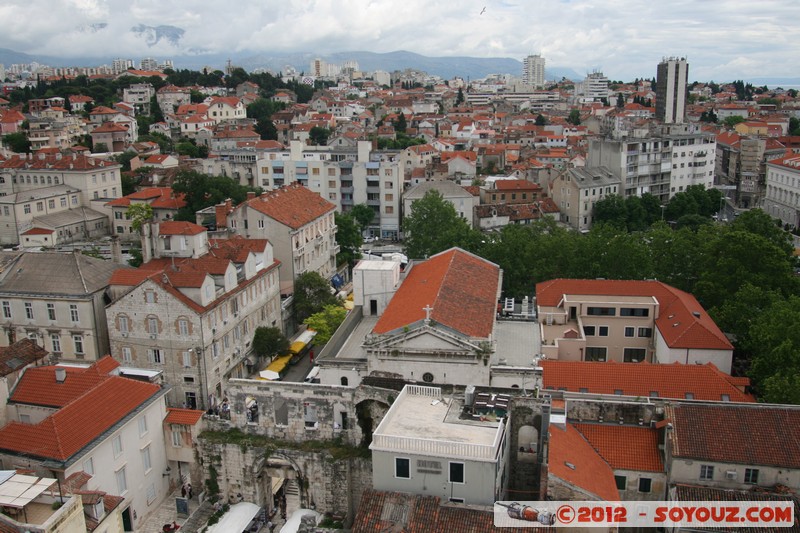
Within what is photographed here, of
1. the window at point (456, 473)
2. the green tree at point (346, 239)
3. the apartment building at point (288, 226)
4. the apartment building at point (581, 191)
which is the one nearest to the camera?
the window at point (456, 473)

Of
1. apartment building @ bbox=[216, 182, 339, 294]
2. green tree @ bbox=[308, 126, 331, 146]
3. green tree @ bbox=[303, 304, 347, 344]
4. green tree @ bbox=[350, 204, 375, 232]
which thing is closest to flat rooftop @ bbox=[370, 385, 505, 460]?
green tree @ bbox=[303, 304, 347, 344]

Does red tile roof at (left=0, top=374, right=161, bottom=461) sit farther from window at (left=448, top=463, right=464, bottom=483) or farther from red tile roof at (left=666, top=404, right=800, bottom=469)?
red tile roof at (left=666, top=404, right=800, bottom=469)

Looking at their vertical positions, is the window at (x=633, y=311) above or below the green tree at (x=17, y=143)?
below

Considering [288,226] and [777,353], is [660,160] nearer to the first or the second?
[288,226]

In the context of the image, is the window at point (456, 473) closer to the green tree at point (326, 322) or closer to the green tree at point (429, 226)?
the green tree at point (326, 322)

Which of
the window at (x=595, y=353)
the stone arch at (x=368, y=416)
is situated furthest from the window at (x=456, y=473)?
the window at (x=595, y=353)

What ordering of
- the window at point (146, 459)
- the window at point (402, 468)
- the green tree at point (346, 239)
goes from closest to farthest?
1. the window at point (402, 468)
2. the window at point (146, 459)
3. the green tree at point (346, 239)

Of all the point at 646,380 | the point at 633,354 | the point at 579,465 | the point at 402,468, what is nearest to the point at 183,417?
the point at 402,468
